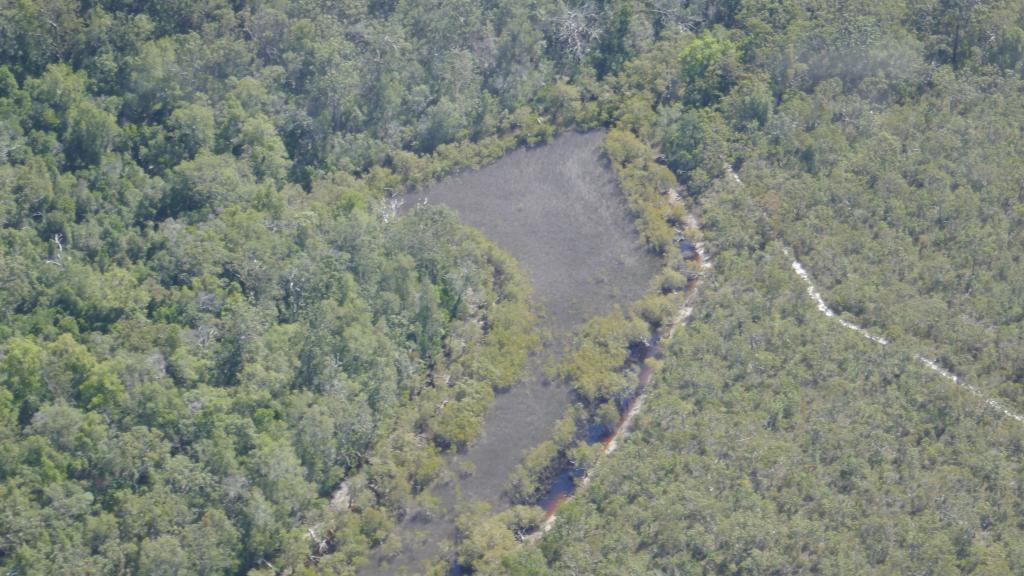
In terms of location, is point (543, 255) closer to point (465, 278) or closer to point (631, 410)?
point (465, 278)

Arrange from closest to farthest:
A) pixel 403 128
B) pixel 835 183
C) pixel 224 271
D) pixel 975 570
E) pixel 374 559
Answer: pixel 975 570, pixel 374 559, pixel 224 271, pixel 835 183, pixel 403 128

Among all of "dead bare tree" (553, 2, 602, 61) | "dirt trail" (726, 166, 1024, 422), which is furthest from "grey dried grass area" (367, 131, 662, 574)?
"dirt trail" (726, 166, 1024, 422)

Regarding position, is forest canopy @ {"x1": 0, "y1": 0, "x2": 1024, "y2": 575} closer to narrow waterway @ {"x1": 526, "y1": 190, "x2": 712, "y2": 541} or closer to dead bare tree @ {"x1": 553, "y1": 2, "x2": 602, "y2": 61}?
dead bare tree @ {"x1": 553, "y1": 2, "x2": 602, "y2": 61}

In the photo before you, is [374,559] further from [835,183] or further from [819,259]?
[835,183]

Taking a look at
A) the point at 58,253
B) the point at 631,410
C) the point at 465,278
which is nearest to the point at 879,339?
the point at 631,410

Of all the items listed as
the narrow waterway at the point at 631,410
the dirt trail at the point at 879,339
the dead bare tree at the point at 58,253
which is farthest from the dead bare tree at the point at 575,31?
the dead bare tree at the point at 58,253

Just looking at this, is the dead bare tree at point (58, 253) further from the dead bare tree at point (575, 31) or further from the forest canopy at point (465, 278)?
the dead bare tree at point (575, 31)

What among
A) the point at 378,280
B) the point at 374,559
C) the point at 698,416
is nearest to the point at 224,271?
the point at 378,280
